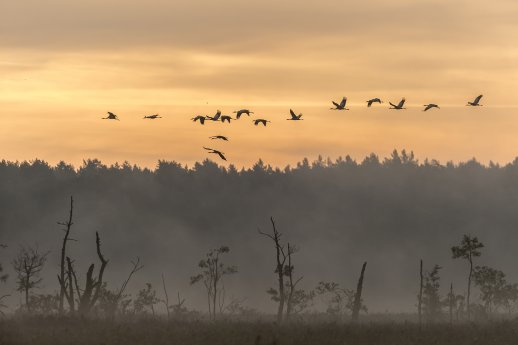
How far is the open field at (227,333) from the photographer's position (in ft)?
141

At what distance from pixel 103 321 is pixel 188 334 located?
327 inches

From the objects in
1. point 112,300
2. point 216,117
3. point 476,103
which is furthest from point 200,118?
point 112,300

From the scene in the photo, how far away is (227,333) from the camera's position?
4453 centimetres

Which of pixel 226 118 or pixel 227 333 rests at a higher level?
pixel 226 118

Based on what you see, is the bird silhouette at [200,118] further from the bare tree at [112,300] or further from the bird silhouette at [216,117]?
the bare tree at [112,300]

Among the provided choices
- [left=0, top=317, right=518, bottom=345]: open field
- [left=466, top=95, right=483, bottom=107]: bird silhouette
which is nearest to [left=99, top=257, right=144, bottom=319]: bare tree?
[left=0, top=317, right=518, bottom=345]: open field

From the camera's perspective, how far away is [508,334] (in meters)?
51.4

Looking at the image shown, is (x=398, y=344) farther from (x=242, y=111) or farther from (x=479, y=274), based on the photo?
(x=479, y=274)

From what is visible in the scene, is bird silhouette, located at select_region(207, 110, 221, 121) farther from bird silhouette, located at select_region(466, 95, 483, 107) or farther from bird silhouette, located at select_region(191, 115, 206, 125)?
bird silhouette, located at select_region(466, 95, 483, 107)

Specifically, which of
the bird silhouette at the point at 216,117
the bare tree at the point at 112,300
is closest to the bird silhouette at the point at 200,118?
the bird silhouette at the point at 216,117

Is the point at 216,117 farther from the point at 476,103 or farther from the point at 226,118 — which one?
the point at 476,103

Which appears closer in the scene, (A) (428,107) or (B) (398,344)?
(B) (398,344)

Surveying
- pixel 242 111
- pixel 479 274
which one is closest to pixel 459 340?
pixel 242 111

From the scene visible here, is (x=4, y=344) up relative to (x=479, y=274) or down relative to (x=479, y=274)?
down
